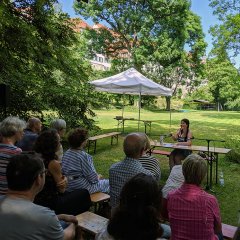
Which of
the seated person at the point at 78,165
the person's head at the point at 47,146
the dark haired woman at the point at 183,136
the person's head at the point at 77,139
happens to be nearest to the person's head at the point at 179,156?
the dark haired woman at the point at 183,136

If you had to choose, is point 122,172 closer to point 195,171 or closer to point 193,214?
point 195,171

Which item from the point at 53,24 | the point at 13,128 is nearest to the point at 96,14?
the point at 53,24

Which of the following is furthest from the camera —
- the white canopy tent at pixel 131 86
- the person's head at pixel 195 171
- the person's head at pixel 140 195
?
the white canopy tent at pixel 131 86

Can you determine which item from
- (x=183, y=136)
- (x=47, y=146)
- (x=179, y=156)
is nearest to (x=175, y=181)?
(x=47, y=146)

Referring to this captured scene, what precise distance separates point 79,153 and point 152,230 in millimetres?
2432

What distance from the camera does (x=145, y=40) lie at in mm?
33844

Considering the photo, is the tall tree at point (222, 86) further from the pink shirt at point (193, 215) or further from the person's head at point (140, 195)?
the person's head at point (140, 195)

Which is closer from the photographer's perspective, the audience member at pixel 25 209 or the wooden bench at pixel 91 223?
the audience member at pixel 25 209

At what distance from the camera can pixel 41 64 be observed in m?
9.34

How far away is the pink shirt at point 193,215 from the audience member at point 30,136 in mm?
2873

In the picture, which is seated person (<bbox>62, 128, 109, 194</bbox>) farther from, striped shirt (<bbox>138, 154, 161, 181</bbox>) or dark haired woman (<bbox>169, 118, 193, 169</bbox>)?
dark haired woman (<bbox>169, 118, 193, 169</bbox>)

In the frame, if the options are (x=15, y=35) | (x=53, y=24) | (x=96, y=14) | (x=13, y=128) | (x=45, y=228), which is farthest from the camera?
(x=96, y=14)

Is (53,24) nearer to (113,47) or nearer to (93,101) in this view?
(93,101)

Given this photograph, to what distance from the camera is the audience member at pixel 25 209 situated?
1941mm
